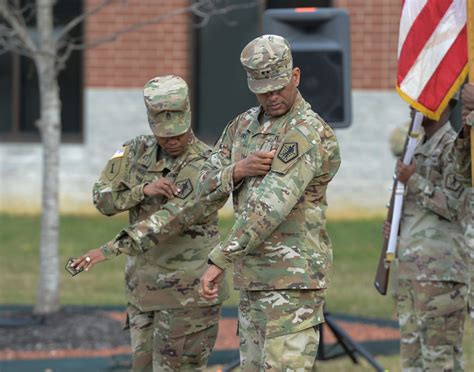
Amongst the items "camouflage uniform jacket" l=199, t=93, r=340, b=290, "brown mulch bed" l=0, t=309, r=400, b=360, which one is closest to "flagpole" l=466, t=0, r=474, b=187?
"camouflage uniform jacket" l=199, t=93, r=340, b=290

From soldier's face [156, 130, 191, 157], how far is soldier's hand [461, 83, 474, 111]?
1.46 m

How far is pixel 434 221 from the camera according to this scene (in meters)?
7.12

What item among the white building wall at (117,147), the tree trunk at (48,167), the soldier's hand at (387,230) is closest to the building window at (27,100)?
the white building wall at (117,147)

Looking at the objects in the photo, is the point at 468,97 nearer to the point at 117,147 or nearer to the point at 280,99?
the point at 280,99

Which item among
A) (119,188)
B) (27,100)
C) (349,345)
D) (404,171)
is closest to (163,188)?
(119,188)

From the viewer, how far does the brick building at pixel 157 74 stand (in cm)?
1602

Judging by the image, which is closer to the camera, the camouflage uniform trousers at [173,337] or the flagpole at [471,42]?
the flagpole at [471,42]

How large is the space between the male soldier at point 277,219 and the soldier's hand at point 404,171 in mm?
1517

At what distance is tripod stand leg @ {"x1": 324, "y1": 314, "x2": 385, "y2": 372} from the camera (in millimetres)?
8305

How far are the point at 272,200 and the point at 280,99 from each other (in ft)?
1.68

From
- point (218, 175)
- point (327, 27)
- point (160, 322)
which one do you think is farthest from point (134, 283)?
point (327, 27)

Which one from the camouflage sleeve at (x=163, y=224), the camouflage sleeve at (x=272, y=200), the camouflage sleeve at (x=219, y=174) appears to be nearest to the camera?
the camouflage sleeve at (x=272, y=200)

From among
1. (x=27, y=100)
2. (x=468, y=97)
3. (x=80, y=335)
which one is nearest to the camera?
(x=468, y=97)

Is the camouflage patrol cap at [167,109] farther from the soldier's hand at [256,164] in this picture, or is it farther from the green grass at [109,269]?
the green grass at [109,269]
